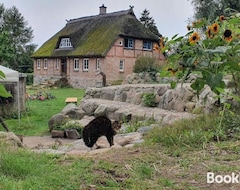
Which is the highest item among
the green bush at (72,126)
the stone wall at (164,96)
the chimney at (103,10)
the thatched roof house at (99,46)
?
the chimney at (103,10)

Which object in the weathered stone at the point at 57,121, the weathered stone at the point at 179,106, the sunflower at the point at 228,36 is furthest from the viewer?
the weathered stone at the point at 57,121

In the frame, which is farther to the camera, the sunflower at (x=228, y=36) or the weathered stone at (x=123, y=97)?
the weathered stone at (x=123, y=97)

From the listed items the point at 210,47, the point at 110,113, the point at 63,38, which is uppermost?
the point at 63,38

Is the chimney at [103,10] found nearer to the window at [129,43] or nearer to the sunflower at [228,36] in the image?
the window at [129,43]

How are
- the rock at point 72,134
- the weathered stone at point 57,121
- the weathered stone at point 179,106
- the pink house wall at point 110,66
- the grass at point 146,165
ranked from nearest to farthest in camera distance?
the grass at point 146,165 < the weathered stone at point 179,106 < the rock at point 72,134 < the weathered stone at point 57,121 < the pink house wall at point 110,66

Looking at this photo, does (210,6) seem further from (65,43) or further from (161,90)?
(161,90)

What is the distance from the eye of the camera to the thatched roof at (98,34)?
Answer: 3113cm

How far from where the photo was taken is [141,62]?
97.7ft

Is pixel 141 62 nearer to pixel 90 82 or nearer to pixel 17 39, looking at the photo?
pixel 90 82

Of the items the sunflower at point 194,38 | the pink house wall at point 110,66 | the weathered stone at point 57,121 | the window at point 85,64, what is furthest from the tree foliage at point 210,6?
the sunflower at point 194,38

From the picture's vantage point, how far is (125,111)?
10844mm

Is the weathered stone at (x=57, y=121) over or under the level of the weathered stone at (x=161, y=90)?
under

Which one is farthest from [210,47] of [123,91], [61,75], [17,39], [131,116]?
[17,39]

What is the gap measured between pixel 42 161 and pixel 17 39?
166 ft
